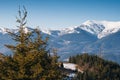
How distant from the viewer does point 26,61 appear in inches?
919

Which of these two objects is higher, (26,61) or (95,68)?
(26,61)

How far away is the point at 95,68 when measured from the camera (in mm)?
139625

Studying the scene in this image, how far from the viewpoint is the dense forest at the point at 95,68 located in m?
123

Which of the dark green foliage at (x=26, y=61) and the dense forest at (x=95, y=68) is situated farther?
the dense forest at (x=95, y=68)

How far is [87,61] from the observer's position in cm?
14962

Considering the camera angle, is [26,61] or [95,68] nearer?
[26,61]

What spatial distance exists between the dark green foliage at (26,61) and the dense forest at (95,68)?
296 ft

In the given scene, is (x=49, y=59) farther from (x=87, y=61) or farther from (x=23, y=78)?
(x=87, y=61)

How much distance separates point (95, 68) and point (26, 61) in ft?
387

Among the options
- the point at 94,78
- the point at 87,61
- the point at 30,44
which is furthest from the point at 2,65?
the point at 87,61

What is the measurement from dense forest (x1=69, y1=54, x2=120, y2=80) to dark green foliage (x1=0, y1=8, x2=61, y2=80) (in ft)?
296

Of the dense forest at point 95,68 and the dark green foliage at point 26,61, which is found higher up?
the dark green foliage at point 26,61

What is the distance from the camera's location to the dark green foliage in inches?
904

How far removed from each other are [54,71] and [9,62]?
3.19 meters
